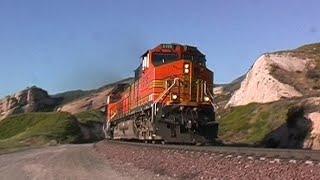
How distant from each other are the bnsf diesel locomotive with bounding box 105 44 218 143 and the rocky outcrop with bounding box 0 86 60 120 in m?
90.0

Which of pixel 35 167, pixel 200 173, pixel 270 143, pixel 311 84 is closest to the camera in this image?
pixel 200 173

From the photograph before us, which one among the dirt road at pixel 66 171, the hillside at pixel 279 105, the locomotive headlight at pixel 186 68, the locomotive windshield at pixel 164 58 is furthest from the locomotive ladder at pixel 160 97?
the hillside at pixel 279 105

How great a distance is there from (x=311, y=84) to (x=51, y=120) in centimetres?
3867

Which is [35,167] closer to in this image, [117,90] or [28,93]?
[117,90]

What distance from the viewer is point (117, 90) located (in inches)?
2122

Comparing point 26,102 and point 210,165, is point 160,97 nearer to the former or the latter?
point 210,165

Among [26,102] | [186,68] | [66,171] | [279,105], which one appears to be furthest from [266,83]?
[26,102]

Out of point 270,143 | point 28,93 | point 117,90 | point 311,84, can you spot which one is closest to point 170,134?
point 270,143

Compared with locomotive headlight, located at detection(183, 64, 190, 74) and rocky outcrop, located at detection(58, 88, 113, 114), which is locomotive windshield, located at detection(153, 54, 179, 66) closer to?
locomotive headlight, located at detection(183, 64, 190, 74)

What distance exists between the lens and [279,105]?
40.9 metres

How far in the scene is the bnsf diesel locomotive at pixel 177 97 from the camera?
26.4 metres

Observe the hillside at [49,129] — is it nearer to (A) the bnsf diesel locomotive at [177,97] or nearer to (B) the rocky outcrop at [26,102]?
(A) the bnsf diesel locomotive at [177,97]

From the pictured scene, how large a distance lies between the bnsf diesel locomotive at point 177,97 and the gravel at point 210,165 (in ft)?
9.06

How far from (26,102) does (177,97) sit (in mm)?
94956
